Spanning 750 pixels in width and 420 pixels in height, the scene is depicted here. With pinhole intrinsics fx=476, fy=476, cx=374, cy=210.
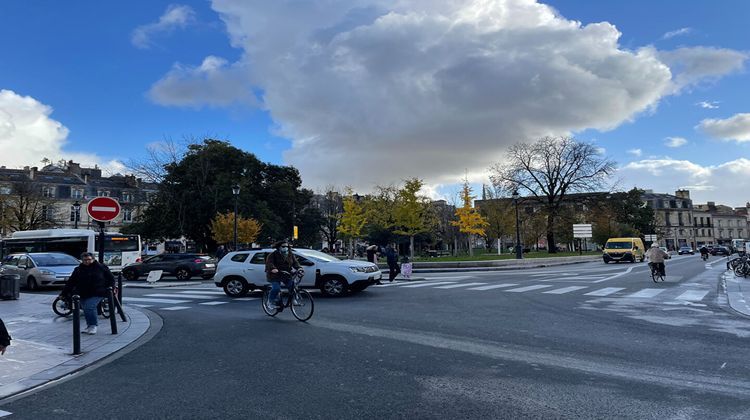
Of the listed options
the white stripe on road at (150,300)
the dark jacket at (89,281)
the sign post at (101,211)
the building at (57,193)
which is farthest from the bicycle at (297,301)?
the building at (57,193)

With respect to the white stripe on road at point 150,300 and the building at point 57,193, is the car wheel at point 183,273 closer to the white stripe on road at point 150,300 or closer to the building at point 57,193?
Result: the white stripe on road at point 150,300

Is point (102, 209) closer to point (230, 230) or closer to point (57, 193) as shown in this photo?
point (230, 230)

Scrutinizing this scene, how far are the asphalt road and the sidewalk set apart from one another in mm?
491

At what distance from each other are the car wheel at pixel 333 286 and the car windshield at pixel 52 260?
1258 cm

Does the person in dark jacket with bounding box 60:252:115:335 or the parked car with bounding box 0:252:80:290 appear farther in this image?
the parked car with bounding box 0:252:80:290

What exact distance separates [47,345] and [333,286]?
25.8 feet

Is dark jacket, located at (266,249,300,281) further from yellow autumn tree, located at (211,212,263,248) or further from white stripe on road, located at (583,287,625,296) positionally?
yellow autumn tree, located at (211,212,263,248)

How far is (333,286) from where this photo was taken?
14.8 m

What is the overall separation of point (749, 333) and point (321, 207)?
73.4 metres

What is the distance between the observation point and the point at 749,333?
8.43 m

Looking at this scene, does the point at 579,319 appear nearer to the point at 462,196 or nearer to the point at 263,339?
the point at 263,339

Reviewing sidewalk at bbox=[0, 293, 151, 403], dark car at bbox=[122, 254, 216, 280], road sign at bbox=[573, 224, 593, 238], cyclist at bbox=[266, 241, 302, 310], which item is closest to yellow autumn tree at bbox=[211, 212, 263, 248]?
dark car at bbox=[122, 254, 216, 280]

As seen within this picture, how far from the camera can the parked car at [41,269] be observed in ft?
63.0

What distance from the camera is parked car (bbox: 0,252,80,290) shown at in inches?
755
